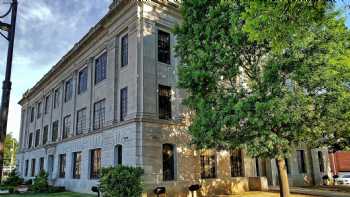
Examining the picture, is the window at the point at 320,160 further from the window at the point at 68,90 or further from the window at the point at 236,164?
the window at the point at 68,90

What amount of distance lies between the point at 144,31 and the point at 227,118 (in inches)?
374

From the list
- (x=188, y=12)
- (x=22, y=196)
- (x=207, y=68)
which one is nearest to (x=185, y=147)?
(x=207, y=68)

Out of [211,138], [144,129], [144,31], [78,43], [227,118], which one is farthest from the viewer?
[78,43]

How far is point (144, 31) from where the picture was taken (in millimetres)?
19766

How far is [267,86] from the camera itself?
42.8ft

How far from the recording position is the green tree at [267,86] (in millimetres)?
12531

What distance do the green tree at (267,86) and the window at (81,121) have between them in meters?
14.2

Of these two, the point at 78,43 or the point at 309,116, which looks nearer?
the point at 309,116

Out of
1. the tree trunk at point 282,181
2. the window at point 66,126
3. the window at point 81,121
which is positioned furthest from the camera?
the window at point 66,126

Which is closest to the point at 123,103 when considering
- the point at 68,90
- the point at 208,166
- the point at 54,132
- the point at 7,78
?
the point at 208,166

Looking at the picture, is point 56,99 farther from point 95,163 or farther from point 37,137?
point 95,163

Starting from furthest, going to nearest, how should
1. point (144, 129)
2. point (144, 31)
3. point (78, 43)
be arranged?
point (78, 43) → point (144, 31) → point (144, 129)

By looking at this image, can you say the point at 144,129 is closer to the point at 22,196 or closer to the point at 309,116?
the point at 309,116

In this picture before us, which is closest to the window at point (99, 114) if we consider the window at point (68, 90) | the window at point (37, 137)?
the window at point (68, 90)
